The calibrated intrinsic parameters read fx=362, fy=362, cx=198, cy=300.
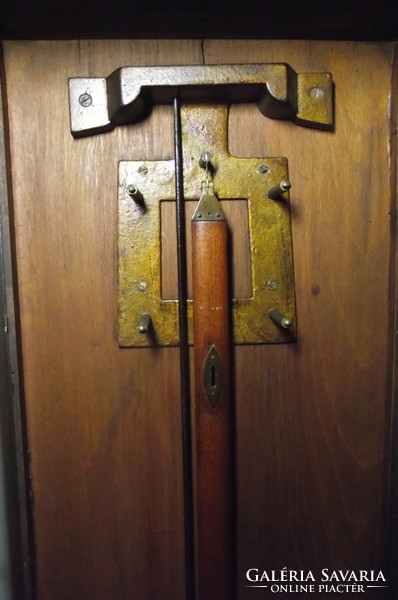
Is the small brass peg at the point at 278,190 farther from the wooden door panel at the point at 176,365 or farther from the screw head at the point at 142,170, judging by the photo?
the screw head at the point at 142,170

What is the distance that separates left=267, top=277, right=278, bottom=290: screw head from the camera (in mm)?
649

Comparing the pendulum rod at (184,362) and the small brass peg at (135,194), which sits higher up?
the small brass peg at (135,194)

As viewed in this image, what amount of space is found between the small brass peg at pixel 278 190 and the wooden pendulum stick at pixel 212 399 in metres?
0.10

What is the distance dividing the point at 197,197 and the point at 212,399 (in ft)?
1.15

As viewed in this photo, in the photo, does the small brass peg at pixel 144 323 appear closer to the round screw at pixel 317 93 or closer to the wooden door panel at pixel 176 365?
the wooden door panel at pixel 176 365

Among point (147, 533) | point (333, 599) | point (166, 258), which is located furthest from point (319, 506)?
point (166, 258)

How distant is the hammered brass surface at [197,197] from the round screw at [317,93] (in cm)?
11

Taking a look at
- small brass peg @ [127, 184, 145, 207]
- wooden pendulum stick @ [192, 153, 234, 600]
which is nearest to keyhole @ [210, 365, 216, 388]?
wooden pendulum stick @ [192, 153, 234, 600]

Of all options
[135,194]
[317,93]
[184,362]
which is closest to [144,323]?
[184,362]

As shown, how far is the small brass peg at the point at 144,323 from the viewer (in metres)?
0.58

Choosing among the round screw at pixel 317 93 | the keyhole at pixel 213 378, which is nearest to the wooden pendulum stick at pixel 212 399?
the keyhole at pixel 213 378

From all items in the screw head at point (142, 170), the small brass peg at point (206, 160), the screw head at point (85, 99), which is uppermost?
the screw head at point (85, 99)

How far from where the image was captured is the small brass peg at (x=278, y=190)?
1.89 feet

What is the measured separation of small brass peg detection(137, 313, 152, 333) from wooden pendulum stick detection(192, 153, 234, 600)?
0.26ft
